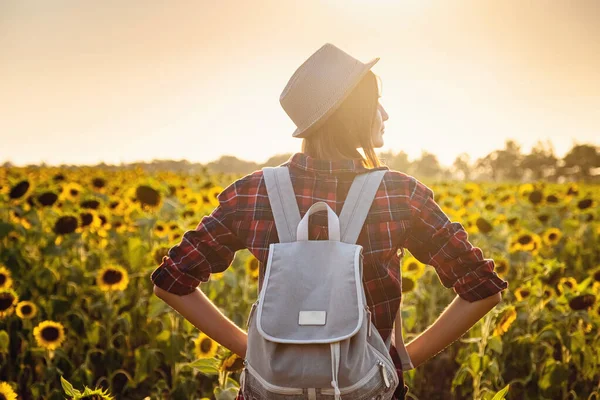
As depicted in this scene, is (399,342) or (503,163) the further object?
(503,163)

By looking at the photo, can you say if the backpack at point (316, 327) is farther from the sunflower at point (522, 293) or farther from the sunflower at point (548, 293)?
the sunflower at point (522, 293)

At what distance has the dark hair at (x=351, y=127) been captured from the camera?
1.39 meters

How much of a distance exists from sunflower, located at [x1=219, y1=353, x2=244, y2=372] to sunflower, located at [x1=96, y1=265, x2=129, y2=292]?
2253 mm

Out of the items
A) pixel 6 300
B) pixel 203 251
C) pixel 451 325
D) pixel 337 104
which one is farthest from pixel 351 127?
pixel 6 300

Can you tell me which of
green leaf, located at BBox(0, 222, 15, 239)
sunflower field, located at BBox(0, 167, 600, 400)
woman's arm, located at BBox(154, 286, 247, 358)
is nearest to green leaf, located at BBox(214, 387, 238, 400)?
sunflower field, located at BBox(0, 167, 600, 400)

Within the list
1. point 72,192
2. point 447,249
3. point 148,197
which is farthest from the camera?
point 72,192

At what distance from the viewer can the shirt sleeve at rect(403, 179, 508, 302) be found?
4.48ft

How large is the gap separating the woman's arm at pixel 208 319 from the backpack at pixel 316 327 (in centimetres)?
29

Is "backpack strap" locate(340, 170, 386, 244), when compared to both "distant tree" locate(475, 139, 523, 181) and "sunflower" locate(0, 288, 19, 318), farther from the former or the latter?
"distant tree" locate(475, 139, 523, 181)

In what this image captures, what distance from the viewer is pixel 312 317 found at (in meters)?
1.16

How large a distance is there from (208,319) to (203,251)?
0.70 feet

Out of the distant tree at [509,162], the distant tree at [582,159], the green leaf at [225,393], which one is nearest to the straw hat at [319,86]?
the green leaf at [225,393]

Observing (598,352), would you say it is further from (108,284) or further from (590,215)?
(590,215)

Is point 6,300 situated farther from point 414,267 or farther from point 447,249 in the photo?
point 447,249
